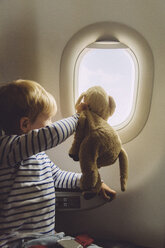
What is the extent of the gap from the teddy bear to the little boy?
4 cm

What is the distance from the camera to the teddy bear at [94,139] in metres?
0.72

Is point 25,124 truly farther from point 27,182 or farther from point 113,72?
point 113,72

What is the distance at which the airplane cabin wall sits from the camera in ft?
2.85

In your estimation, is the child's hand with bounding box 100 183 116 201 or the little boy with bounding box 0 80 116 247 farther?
the child's hand with bounding box 100 183 116 201

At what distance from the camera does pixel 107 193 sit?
0.98m

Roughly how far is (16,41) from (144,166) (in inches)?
29.2

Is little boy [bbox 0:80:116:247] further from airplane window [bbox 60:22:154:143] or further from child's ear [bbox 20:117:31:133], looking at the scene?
airplane window [bbox 60:22:154:143]

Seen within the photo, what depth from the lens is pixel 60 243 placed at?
778 millimetres

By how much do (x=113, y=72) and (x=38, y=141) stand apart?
0.43m

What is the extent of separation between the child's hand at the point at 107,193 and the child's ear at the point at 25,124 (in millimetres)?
398

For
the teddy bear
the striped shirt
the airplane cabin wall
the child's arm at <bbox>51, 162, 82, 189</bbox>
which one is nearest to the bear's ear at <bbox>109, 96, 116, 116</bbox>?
the teddy bear

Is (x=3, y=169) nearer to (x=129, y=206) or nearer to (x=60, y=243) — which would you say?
(x=60, y=243)

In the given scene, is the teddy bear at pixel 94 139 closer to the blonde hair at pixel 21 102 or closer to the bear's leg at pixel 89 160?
the bear's leg at pixel 89 160

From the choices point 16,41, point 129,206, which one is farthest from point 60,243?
point 16,41
